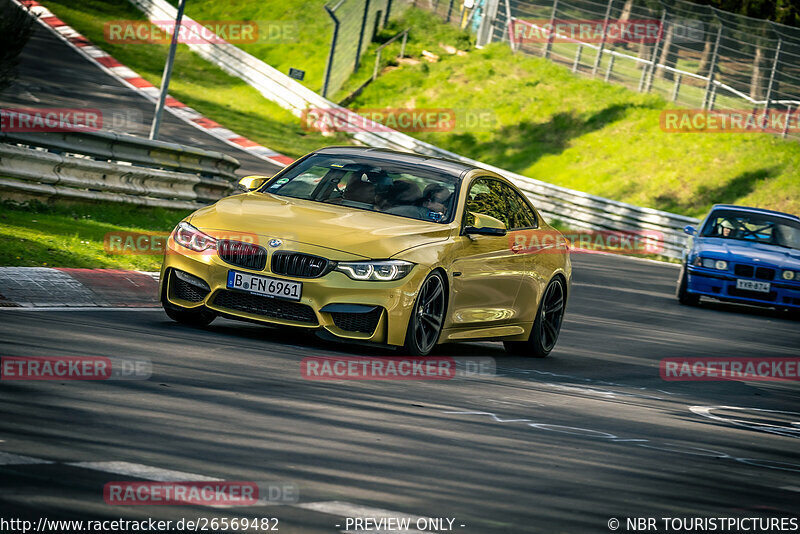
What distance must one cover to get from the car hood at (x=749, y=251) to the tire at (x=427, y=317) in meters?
9.66

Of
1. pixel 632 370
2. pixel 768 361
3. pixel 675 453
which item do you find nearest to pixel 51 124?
pixel 632 370

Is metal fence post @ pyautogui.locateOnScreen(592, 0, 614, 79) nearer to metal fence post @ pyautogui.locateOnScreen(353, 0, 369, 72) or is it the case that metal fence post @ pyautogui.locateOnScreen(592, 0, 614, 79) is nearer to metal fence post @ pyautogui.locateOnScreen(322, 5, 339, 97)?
metal fence post @ pyautogui.locateOnScreen(353, 0, 369, 72)

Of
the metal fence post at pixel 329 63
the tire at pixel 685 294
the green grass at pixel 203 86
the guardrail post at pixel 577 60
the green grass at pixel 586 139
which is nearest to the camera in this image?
the tire at pixel 685 294

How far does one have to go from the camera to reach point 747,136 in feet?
112

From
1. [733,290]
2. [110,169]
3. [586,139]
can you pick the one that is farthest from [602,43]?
[110,169]

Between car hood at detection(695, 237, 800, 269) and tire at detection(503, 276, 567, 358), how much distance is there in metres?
7.19

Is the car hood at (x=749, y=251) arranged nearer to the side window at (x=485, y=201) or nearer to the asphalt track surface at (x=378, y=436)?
the asphalt track surface at (x=378, y=436)

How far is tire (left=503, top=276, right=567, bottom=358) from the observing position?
11.2m

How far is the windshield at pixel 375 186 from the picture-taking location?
990 cm

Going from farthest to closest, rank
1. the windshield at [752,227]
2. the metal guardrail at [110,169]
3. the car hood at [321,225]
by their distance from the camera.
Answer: the windshield at [752,227] < the metal guardrail at [110,169] < the car hood at [321,225]

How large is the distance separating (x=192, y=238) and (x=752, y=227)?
12.3 meters

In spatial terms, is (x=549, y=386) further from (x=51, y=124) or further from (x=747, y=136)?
(x=747, y=136)

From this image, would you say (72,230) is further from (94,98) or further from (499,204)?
(94,98)

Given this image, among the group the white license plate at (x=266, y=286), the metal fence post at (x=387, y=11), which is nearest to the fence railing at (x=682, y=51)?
the metal fence post at (x=387, y=11)
